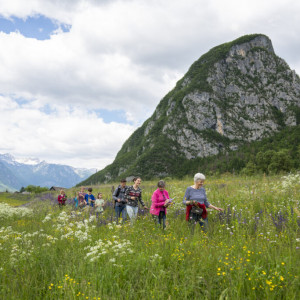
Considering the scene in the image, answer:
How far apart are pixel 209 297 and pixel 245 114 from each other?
205 m

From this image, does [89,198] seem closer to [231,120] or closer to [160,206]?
[160,206]

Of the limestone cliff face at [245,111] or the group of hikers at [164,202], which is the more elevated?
the limestone cliff face at [245,111]

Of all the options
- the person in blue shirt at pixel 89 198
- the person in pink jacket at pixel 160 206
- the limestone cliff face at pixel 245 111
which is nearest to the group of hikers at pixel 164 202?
the person in pink jacket at pixel 160 206

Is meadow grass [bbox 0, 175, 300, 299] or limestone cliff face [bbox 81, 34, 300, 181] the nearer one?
meadow grass [bbox 0, 175, 300, 299]

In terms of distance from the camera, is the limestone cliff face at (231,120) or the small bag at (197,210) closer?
the small bag at (197,210)

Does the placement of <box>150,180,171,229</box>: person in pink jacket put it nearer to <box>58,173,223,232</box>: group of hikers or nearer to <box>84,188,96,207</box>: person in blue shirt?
<box>58,173,223,232</box>: group of hikers

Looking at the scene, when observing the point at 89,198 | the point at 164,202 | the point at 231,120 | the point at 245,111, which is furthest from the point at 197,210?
the point at 245,111

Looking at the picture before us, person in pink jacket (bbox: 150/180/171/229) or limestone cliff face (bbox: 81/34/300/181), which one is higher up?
limestone cliff face (bbox: 81/34/300/181)

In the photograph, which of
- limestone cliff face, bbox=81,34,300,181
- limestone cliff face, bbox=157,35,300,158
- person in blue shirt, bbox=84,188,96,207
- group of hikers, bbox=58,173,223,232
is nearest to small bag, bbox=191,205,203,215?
group of hikers, bbox=58,173,223,232

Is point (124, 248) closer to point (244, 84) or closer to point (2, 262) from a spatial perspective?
point (2, 262)

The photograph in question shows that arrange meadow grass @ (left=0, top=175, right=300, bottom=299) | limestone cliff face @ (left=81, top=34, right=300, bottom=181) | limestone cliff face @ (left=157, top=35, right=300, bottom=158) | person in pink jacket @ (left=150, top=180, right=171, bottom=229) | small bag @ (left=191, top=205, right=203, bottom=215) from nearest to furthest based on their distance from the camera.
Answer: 1. meadow grass @ (left=0, top=175, right=300, bottom=299)
2. small bag @ (left=191, top=205, right=203, bottom=215)
3. person in pink jacket @ (left=150, top=180, right=171, bottom=229)
4. limestone cliff face @ (left=81, top=34, right=300, bottom=181)
5. limestone cliff face @ (left=157, top=35, right=300, bottom=158)

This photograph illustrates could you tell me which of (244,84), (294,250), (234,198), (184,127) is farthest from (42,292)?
(244,84)

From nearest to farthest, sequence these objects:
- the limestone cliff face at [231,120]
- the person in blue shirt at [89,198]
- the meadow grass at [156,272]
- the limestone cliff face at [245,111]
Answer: the meadow grass at [156,272] < the person in blue shirt at [89,198] < the limestone cliff face at [231,120] < the limestone cliff face at [245,111]

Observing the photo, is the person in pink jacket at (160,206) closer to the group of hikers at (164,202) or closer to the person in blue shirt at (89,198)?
the group of hikers at (164,202)
